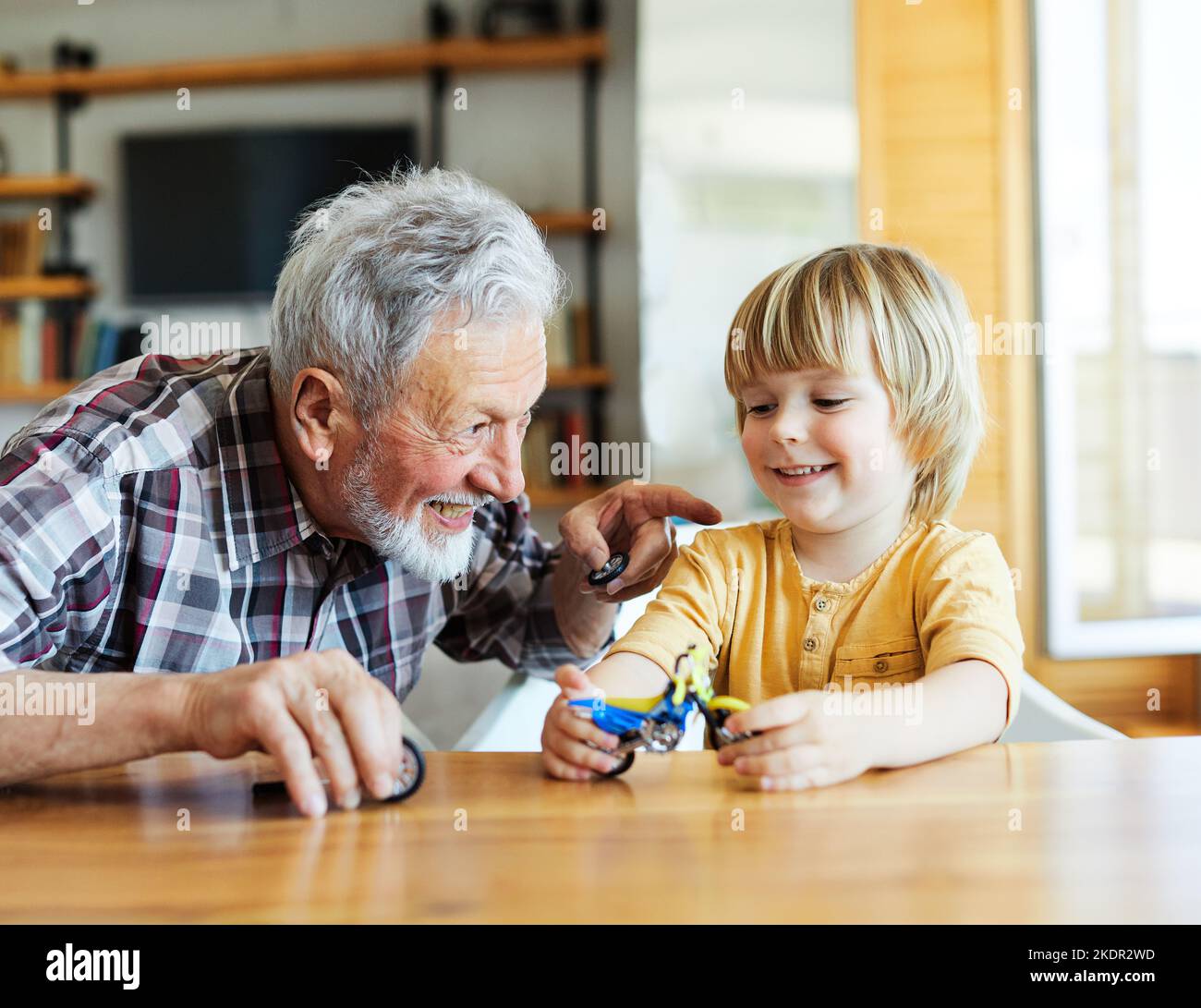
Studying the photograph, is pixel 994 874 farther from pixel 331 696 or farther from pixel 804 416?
pixel 804 416

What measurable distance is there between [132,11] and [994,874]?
16.4ft

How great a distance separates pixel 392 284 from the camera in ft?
4.02

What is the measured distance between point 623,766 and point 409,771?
6.7 inches

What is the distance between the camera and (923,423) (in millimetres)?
1176

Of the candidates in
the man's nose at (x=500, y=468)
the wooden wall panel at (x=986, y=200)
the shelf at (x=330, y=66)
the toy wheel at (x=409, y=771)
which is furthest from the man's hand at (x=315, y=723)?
the shelf at (x=330, y=66)

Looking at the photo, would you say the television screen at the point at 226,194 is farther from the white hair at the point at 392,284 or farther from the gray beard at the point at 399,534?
the gray beard at the point at 399,534

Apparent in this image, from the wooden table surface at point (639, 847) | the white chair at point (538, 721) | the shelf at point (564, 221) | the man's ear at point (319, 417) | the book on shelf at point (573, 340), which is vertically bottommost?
the white chair at point (538, 721)

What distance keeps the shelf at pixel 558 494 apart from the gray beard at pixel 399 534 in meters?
2.72

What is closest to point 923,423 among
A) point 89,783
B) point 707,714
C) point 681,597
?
point 681,597

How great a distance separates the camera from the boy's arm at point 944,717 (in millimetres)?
860

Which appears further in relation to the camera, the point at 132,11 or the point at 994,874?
the point at 132,11

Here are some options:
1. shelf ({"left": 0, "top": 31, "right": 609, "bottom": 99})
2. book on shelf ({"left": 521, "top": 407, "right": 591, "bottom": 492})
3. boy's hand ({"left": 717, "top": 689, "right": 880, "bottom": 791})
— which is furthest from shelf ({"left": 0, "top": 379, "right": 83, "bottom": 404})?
boy's hand ({"left": 717, "top": 689, "right": 880, "bottom": 791})
